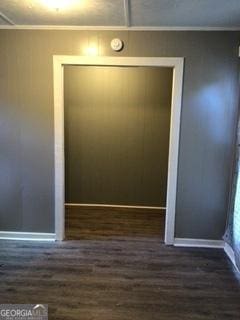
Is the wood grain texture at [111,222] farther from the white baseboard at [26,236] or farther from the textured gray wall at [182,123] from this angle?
the textured gray wall at [182,123]

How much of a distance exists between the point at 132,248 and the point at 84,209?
1523 millimetres

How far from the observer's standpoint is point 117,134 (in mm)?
4504

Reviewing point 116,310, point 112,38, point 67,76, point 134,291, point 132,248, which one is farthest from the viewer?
point 67,76

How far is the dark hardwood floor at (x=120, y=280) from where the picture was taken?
2189mm

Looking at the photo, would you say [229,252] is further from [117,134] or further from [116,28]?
[116,28]

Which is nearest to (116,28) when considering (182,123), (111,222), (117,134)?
(182,123)

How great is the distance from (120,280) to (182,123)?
5.72 feet

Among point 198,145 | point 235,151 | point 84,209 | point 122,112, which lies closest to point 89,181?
point 84,209

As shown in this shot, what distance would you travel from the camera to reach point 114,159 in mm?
4566

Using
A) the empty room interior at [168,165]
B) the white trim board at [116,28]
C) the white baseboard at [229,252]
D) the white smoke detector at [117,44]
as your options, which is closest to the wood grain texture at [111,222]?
the empty room interior at [168,165]

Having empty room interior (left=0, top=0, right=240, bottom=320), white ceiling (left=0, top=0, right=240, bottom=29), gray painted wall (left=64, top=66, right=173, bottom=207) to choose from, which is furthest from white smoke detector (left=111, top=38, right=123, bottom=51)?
gray painted wall (left=64, top=66, right=173, bottom=207)

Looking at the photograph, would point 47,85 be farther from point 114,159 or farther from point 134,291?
point 134,291

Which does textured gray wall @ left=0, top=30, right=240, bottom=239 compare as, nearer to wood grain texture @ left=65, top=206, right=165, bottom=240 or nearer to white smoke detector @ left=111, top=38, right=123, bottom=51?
white smoke detector @ left=111, top=38, right=123, bottom=51

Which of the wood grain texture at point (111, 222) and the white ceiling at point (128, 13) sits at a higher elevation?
the white ceiling at point (128, 13)
